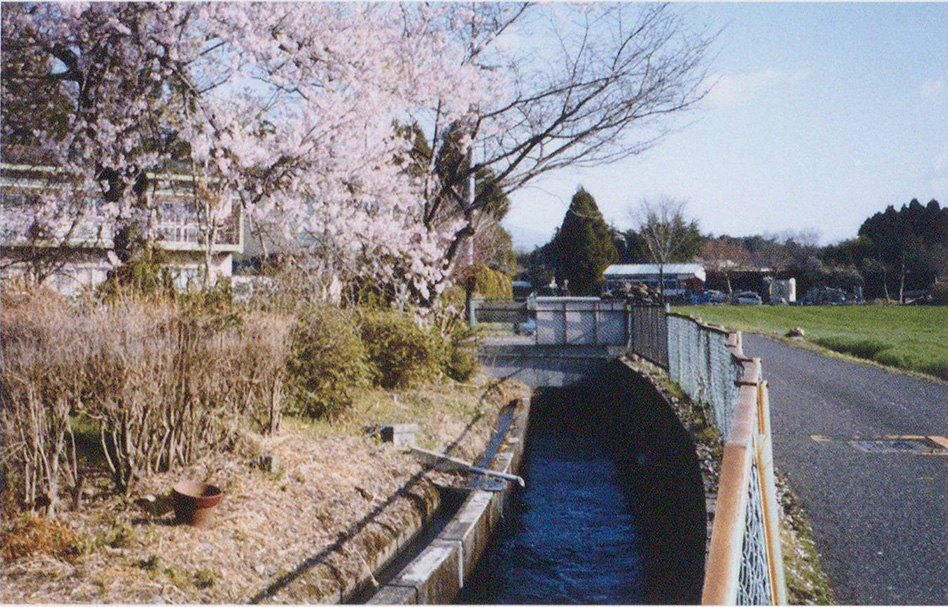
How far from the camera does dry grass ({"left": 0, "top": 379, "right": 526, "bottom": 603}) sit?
4137 mm

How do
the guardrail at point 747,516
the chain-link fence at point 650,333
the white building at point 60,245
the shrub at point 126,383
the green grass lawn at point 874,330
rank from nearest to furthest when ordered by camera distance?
the guardrail at point 747,516
the shrub at point 126,383
the white building at point 60,245
the chain-link fence at point 650,333
the green grass lawn at point 874,330

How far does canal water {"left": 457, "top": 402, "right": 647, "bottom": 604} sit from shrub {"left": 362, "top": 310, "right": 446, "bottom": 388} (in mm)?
2130

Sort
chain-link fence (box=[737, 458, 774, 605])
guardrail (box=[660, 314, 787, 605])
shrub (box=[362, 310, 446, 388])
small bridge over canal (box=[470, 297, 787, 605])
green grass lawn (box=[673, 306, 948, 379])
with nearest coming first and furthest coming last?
guardrail (box=[660, 314, 787, 605]) < small bridge over canal (box=[470, 297, 787, 605]) < chain-link fence (box=[737, 458, 774, 605]) < shrub (box=[362, 310, 446, 388]) < green grass lawn (box=[673, 306, 948, 379])

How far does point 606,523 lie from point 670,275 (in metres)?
46.5

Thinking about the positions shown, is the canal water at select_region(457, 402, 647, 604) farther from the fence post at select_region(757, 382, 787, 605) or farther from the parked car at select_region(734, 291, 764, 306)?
the parked car at select_region(734, 291, 764, 306)

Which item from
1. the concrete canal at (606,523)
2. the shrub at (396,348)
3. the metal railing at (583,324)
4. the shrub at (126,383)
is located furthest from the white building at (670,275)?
the shrub at (126,383)

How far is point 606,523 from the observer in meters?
8.11

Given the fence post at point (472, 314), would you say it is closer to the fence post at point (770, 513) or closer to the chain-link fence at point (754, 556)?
the fence post at point (770, 513)

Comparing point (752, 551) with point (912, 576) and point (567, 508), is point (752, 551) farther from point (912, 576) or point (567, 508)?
point (567, 508)

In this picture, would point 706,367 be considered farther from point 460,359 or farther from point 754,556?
point 754,556

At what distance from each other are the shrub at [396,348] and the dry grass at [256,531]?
285 cm

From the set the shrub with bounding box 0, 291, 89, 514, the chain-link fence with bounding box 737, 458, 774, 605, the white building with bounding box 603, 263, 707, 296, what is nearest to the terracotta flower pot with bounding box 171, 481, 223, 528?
the shrub with bounding box 0, 291, 89, 514

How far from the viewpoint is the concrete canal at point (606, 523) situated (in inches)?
243

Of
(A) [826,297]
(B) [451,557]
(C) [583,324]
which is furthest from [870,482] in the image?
(A) [826,297]
